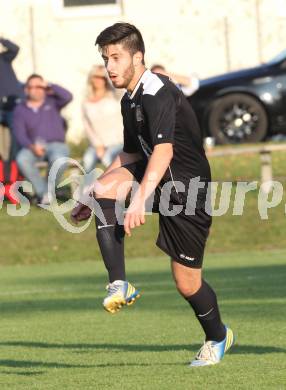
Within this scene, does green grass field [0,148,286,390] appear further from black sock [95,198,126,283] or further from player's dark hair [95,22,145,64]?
player's dark hair [95,22,145,64]

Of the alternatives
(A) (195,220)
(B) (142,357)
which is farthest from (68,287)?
(A) (195,220)

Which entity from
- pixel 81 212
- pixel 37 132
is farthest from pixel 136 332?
pixel 37 132

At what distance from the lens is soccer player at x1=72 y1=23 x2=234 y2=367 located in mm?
7480

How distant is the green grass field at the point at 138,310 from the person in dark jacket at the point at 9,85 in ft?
4.57

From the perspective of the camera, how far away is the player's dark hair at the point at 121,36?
24.7 ft

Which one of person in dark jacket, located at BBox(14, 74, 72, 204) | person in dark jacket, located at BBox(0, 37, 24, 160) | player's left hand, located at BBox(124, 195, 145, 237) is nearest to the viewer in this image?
player's left hand, located at BBox(124, 195, 145, 237)

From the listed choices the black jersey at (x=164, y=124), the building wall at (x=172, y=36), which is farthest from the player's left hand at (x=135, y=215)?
the building wall at (x=172, y=36)

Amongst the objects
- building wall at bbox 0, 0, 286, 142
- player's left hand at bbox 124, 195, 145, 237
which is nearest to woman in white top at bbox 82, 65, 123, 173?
building wall at bbox 0, 0, 286, 142

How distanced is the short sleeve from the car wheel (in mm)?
13630

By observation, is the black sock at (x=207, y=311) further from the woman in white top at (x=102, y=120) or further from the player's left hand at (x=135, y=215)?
the woman in white top at (x=102, y=120)

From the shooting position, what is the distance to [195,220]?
306 inches

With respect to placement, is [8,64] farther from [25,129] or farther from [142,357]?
[142,357]

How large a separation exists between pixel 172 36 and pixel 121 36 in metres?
18.3

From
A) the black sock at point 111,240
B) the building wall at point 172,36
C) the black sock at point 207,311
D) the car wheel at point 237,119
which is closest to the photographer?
the black sock at point 111,240
